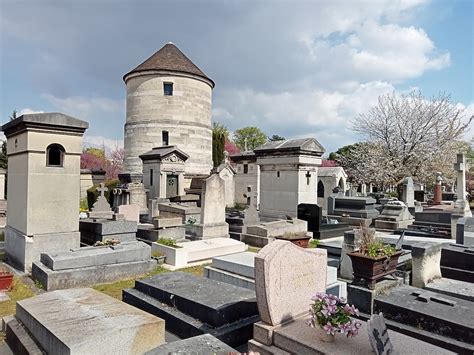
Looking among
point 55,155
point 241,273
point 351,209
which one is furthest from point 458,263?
point 351,209

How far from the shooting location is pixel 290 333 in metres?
3.35

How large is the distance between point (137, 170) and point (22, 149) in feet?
63.0

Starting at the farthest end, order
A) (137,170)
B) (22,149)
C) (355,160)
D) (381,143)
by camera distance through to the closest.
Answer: (355,160)
(381,143)
(137,170)
(22,149)

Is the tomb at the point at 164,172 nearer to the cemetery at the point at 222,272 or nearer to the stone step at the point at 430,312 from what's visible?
the cemetery at the point at 222,272

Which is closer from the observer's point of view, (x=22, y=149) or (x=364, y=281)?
(x=364, y=281)

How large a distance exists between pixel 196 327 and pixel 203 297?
1.55 feet

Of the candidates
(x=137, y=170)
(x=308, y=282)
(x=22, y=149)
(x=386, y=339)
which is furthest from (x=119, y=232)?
(x=137, y=170)

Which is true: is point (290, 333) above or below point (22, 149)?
below

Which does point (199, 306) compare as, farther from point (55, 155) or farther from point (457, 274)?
point (55, 155)

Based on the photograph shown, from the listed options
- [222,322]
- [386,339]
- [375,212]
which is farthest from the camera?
[375,212]

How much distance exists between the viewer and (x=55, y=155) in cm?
774

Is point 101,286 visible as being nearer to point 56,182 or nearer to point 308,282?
point 56,182

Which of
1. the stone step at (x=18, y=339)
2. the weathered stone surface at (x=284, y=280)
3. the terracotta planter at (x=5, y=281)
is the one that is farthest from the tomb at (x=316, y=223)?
the stone step at (x=18, y=339)

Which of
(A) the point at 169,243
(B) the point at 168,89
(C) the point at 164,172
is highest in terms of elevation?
(B) the point at 168,89
